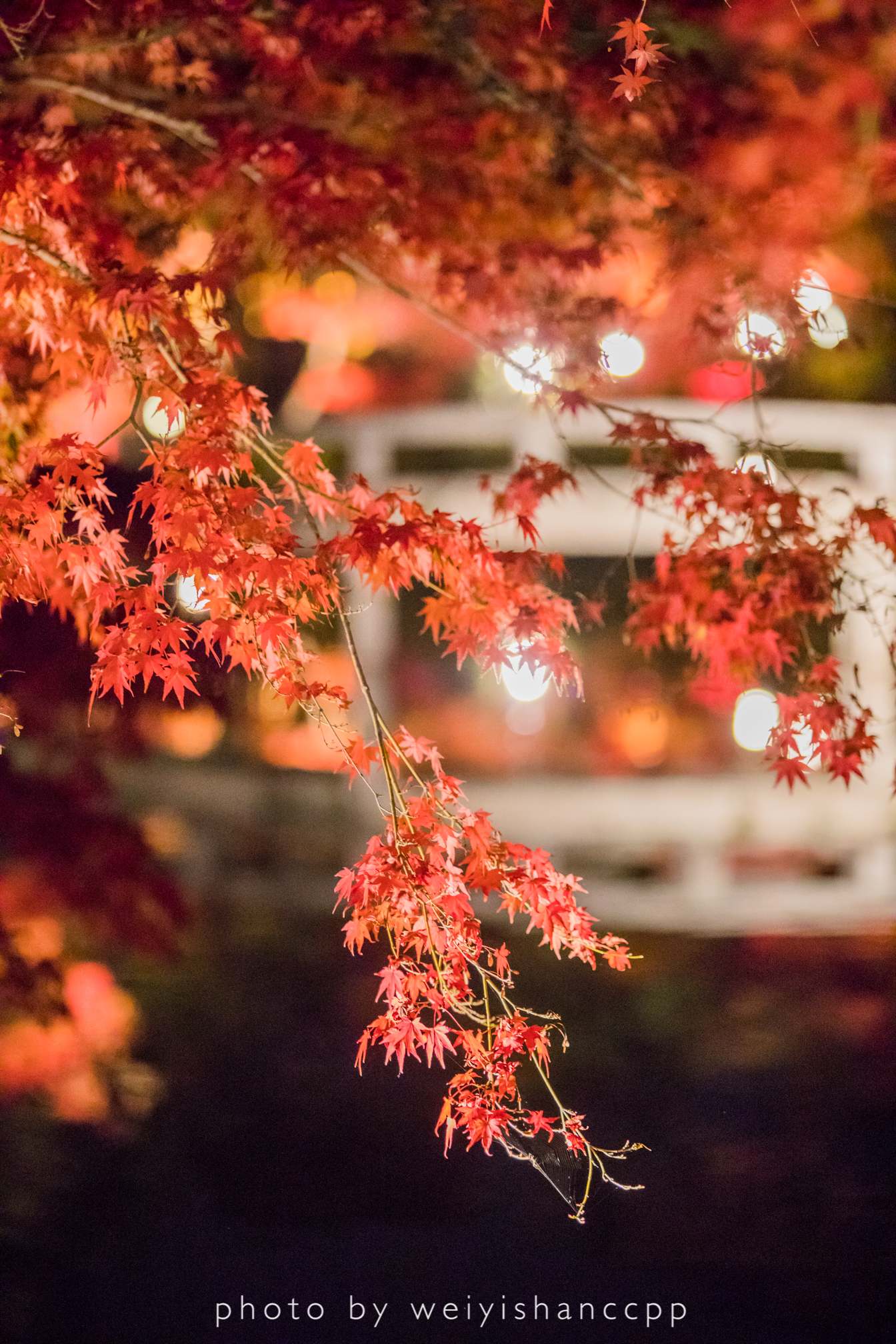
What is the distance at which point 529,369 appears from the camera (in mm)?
3803

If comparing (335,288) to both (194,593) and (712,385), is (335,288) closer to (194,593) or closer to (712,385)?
(712,385)

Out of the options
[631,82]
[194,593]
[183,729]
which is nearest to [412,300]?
[631,82]

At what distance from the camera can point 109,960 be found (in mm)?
7137

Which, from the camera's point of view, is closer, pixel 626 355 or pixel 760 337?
pixel 760 337

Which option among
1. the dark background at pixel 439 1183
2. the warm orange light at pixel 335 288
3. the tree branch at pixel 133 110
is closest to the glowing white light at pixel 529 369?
the tree branch at pixel 133 110

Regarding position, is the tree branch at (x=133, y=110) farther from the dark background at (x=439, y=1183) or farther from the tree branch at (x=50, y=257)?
the dark background at (x=439, y=1183)

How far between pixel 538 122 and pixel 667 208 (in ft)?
3.28

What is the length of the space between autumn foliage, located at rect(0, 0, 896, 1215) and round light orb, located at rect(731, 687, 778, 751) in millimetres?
3598

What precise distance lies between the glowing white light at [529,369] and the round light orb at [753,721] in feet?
16.6

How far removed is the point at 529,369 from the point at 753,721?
6076mm

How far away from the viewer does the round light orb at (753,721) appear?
29.4 ft

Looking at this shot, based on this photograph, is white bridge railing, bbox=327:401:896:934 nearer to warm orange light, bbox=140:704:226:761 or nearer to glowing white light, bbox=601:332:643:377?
glowing white light, bbox=601:332:643:377

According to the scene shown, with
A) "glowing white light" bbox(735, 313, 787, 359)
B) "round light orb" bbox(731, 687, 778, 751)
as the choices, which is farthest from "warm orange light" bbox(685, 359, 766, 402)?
"glowing white light" bbox(735, 313, 787, 359)

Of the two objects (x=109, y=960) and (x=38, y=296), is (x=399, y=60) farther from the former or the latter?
(x=109, y=960)
